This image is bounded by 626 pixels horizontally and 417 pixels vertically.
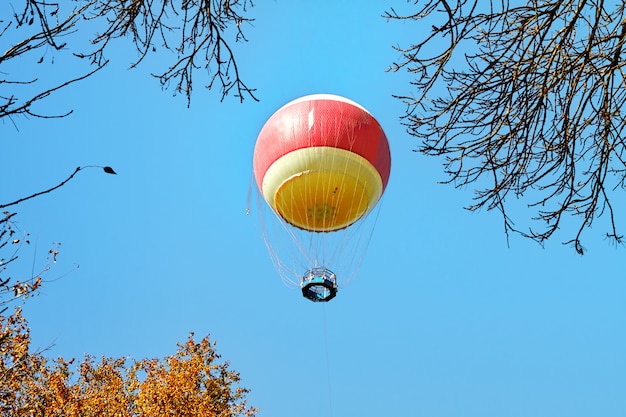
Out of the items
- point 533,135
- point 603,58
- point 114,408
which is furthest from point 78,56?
point 114,408

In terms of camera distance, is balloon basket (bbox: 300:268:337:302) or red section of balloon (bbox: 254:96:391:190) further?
balloon basket (bbox: 300:268:337:302)

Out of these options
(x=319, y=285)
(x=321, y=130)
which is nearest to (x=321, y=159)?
(x=321, y=130)

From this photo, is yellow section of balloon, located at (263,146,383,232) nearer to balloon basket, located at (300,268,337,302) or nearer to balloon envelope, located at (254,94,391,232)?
balloon envelope, located at (254,94,391,232)

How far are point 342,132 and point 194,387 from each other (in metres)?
11.8

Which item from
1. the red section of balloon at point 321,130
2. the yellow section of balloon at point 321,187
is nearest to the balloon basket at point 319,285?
the yellow section of balloon at point 321,187

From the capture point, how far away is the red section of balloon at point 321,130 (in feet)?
48.9

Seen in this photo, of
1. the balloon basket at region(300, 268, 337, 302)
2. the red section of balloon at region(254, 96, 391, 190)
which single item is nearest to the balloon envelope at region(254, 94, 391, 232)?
the red section of balloon at region(254, 96, 391, 190)

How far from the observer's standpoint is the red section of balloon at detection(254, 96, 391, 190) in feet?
48.9

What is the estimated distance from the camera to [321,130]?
1487cm

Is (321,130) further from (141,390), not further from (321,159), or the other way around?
(141,390)

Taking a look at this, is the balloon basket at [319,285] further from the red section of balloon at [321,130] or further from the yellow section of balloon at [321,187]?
the red section of balloon at [321,130]

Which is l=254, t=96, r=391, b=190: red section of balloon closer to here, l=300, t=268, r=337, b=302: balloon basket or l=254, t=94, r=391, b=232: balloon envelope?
l=254, t=94, r=391, b=232: balloon envelope

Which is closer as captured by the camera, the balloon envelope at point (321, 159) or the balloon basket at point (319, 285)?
the balloon envelope at point (321, 159)

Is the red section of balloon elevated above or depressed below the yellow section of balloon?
above
